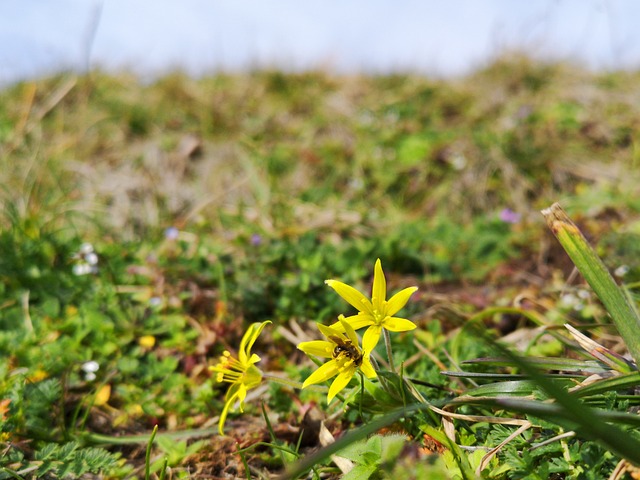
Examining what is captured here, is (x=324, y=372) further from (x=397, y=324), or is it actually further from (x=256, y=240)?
(x=256, y=240)

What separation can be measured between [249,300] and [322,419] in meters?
0.82

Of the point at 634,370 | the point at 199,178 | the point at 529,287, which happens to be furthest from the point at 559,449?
the point at 199,178

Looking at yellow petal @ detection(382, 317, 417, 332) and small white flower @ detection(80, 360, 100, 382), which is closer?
yellow petal @ detection(382, 317, 417, 332)

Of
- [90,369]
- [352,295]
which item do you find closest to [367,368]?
[352,295]

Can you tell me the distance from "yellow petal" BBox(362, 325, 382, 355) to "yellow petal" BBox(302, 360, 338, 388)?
87 millimetres

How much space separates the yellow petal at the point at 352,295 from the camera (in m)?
1.30

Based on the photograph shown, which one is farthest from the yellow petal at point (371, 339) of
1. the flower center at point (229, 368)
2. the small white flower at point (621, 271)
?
the small white flower at point (621, 271)

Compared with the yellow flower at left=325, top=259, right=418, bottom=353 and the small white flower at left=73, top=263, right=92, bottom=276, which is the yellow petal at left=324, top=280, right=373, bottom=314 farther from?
the small white flower at left=73, top=263, right=92, bottom=276

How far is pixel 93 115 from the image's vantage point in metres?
5.27

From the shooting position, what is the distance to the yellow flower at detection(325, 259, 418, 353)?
1278mm

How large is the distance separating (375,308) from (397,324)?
2.7 inches

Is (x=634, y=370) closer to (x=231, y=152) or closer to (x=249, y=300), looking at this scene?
(x=249, y=300)

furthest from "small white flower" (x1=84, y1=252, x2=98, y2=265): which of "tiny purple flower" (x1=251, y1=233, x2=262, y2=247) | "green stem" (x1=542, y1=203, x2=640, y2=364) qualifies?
"green stem" (x1=542, y1=203, x2=640, y2=364)

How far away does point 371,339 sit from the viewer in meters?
1.27
